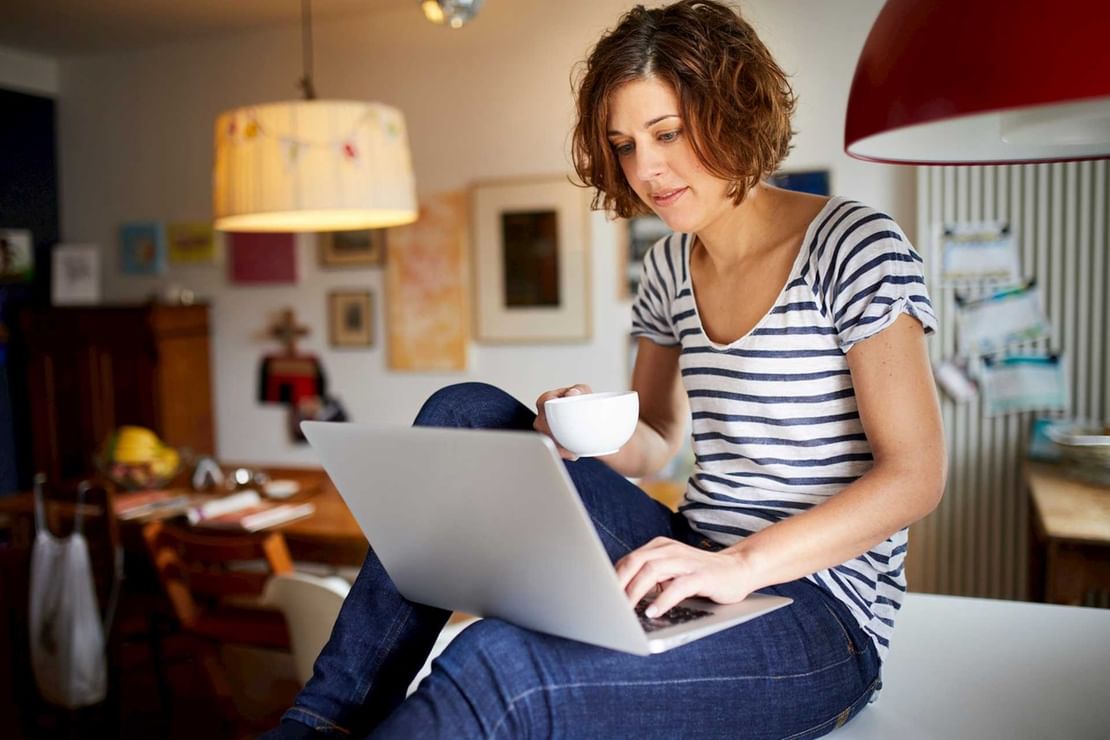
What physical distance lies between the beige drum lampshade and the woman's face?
125 cm

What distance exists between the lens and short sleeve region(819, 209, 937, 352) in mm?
1057

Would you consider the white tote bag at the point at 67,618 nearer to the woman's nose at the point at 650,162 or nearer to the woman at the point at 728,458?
the woman at the point at 728,458

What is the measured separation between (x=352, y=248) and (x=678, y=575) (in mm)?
3316

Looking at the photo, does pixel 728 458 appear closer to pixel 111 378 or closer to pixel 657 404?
pixel 657 404

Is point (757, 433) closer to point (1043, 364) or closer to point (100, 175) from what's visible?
point (1043, 364)

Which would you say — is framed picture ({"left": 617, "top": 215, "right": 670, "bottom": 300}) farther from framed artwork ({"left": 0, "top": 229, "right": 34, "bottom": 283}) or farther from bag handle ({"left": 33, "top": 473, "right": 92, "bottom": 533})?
framed artwork ({"left": 0, "top": 229, "right": 34, "bottom": 283})

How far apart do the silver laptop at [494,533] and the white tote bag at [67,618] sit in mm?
1668

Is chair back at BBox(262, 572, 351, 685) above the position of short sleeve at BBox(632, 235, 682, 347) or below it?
below

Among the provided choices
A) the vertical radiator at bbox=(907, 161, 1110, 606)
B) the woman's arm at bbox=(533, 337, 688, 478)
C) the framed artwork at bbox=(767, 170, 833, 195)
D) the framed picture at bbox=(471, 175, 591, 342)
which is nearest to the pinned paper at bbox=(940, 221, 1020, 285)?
the vertical radiator at bbox=(907, 161, 1110, 606)

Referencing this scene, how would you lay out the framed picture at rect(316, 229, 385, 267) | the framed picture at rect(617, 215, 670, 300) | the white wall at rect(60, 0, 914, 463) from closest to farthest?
1. the white wall at rect(60, 0, 914, 463)
2. the framed picture at rect(617, 215, 670, 300)
3. the framed picture at rect(316, 229, 385, 267)

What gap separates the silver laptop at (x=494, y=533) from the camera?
0.83m

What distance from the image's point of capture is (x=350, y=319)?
4.09m

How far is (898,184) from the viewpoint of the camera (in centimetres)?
318

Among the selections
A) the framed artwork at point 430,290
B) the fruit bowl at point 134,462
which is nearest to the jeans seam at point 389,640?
the fruit bowl at point 134,462
